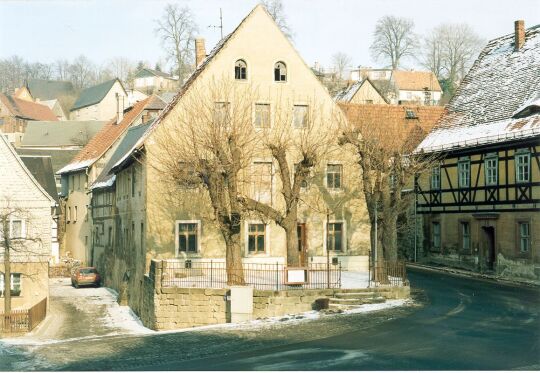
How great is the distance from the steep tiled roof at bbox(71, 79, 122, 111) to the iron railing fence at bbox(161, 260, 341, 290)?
82962 millimetres

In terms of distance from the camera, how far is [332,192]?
104 ft

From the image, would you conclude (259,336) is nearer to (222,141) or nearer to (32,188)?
(222,141)

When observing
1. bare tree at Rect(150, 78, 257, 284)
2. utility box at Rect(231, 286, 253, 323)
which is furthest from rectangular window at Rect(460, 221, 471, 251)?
utility box at Rect(231, 286, 253, 323)

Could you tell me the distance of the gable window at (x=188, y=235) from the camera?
2970 cm

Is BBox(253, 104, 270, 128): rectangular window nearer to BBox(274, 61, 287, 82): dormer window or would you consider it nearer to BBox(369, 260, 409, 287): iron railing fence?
BBox(274, 61, 287, 82): dormer window

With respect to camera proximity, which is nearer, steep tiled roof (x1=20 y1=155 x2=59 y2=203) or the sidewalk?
the sidewalk

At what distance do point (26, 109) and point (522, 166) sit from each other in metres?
89.7

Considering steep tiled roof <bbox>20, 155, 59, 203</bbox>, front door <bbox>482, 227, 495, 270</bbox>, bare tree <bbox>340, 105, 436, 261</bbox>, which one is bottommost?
front door <bbox>482, 227, 495, 270</bbox>

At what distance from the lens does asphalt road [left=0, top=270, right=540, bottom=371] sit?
51.3ft

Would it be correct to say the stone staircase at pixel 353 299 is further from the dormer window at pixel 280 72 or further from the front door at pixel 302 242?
the dormer window at pixel 280 72

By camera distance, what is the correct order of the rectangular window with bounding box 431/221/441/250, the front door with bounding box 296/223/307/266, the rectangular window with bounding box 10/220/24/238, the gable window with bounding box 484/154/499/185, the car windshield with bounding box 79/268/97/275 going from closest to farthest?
the front door with bounding box 296/223/307/266, the gable window with bounding box 484/154/499/185, the rectangular window with bounding box 10/220/24/238, the rectangular window with bounding box 431/221/441/250, the car windshield with bounding box 79/268/97/275

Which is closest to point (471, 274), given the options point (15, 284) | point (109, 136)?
point (15, 284)

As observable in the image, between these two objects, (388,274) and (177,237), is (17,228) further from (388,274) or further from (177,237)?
(388,274)

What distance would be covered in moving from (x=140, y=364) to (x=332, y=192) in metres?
16.1
